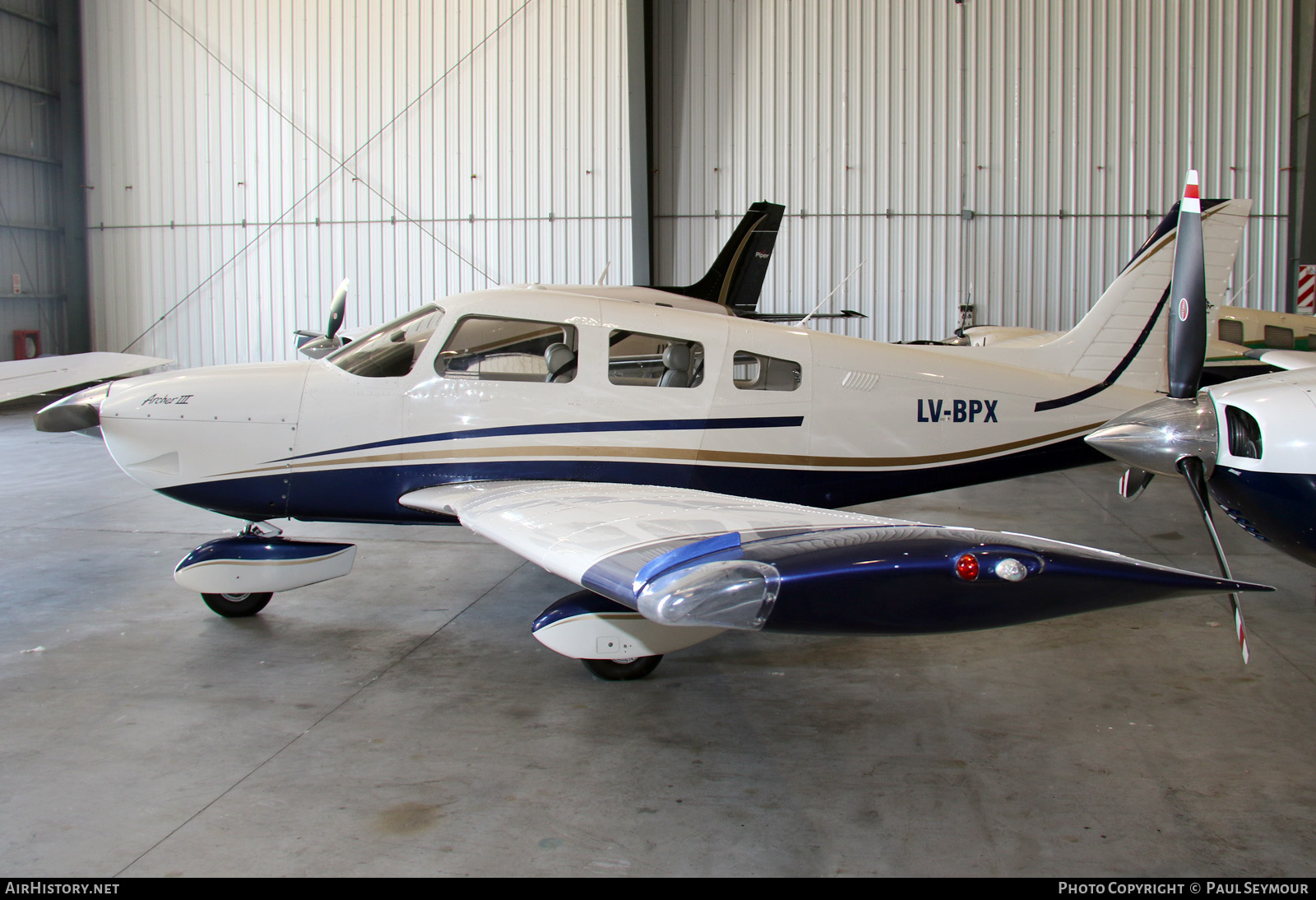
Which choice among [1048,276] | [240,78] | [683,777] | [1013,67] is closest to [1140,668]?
[683,777]

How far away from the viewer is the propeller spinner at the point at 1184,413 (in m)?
4.06

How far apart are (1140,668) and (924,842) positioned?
2276 millimetres

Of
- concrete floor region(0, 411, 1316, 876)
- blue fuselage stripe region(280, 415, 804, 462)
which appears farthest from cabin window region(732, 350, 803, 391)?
concrete floor region(0, 411, 1316, 876)

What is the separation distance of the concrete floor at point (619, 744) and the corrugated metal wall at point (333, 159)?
12.7m

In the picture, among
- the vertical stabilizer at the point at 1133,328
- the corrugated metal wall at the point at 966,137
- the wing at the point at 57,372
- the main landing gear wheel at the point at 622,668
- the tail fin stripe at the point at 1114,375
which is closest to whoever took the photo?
the main landing gear wheel at the point at 622,668

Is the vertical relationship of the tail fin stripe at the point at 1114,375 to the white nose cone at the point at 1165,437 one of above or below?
above

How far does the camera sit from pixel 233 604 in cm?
543

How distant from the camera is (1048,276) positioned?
1692 cm

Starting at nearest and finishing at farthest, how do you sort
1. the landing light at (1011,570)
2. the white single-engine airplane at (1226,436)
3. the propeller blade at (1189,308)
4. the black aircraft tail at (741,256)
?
the landing light at (1011,570) < the white single-engine airplane at (1226,436) < the propeller blade at (1189,308) < the black aircraft tail at (741,256)

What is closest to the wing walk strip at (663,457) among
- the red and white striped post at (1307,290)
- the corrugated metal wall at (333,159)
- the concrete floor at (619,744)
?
the concrete floor at (619,744)

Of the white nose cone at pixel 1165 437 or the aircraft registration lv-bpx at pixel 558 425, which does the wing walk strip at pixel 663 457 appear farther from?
the white nose cone at pixel 1165 437

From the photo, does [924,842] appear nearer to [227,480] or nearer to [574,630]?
[574,630]

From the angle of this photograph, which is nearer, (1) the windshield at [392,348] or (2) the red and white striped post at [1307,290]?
(1) the windshield at [392,348]

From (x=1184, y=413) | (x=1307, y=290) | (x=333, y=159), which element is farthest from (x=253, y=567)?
(x=1307, y=290)
